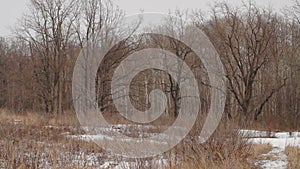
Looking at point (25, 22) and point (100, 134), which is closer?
point (100, 134)

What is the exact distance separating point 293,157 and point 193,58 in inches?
668

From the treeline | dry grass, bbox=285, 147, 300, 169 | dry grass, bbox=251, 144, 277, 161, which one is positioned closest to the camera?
dry grass, bbox=285, 147, 300, 169

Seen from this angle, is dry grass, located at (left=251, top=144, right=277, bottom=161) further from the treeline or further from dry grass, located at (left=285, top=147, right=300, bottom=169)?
the treeline

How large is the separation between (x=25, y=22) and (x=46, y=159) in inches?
773

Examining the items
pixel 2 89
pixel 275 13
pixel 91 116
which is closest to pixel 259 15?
pixel 275 13

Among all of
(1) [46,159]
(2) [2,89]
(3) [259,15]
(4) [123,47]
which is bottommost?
(1) [46,159]

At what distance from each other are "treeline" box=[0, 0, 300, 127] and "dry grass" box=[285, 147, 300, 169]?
11811 millimetres

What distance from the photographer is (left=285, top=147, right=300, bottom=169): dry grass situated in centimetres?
579

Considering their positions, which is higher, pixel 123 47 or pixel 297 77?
pixel 123 47

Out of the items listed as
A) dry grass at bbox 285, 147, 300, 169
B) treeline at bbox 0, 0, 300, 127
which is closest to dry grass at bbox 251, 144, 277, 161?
dry grass at bbox 285, 147, 300, 169

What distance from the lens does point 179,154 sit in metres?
6.52

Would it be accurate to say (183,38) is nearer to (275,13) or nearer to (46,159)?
(275,13)

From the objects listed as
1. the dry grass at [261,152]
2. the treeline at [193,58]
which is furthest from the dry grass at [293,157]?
the treeline at [193,58]

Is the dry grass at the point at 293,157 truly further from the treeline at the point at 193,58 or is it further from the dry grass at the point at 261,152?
the treeline at the point at 193,58
